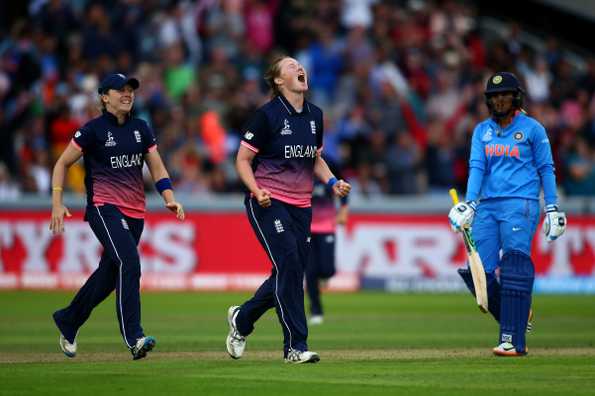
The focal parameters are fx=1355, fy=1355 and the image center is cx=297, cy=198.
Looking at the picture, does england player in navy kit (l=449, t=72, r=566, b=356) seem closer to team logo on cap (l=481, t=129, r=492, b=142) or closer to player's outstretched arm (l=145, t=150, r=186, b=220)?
team logo on cap (l=481, t=129, r=492, b=142)

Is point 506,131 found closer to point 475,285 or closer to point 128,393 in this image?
point 475,285

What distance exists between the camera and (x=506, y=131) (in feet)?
43.0

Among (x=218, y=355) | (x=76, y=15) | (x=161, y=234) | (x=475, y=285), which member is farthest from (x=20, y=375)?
(x=76, y=15)

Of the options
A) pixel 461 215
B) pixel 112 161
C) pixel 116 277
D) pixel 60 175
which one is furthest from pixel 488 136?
pixel 60 175

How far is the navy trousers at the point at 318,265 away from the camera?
62.1 ft

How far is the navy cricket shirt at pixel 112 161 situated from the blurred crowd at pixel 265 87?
13234 millimetres

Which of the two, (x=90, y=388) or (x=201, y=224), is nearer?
(x=90, y=388)

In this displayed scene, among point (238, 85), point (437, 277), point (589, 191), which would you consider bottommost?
point (437, 277)

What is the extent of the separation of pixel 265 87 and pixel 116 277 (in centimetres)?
1627

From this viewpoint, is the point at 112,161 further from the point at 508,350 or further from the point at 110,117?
the point at 508,350

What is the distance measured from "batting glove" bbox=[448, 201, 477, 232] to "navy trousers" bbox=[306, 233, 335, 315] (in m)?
6.01

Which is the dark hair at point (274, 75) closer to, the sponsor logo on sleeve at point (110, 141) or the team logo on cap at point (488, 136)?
the sponsor logo on sleeve at point (110, 141)

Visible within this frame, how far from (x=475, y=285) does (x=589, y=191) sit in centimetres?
1439

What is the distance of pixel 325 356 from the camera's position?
13.3 meters
